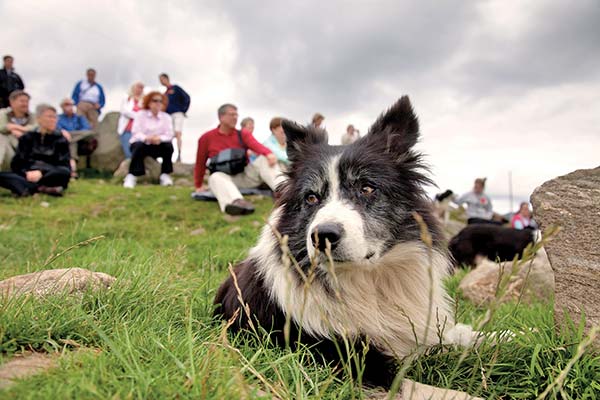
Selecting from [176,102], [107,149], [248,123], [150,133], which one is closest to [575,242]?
[248,123]

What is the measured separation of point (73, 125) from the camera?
16.7 m

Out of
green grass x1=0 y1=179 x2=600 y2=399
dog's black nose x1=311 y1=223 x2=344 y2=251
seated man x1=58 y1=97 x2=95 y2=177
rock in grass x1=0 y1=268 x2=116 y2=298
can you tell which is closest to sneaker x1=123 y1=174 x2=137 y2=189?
seated man x1=58 y1=97 x2=95 y2=177

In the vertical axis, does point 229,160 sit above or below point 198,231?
above

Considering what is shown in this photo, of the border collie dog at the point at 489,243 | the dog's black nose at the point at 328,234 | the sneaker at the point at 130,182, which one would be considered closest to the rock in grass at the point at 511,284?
the border collie dog at the point at 489,243

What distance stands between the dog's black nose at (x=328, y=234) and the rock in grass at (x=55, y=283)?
5.22ft

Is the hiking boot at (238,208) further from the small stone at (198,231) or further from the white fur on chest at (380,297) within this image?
the white fur on chest at (380,297)

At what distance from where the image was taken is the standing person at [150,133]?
12750mm

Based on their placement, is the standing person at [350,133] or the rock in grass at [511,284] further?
the standing person at [350,133]

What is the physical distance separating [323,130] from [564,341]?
227 centimetres

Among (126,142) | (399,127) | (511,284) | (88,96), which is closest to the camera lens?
(399,127)

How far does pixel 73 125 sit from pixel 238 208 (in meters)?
10.1

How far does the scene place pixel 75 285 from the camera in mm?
3102

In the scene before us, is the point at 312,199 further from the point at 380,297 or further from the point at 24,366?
the point at 24,366

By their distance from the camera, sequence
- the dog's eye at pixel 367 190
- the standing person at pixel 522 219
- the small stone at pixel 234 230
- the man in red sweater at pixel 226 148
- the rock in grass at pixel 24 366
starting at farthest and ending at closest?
the standing person at pixel 522 219, the man in red sweater at pixel 226 148, the small stone at pixel 234 230, the dog's eye at pixel 367 190, the rock in grass at pixel 24 366
